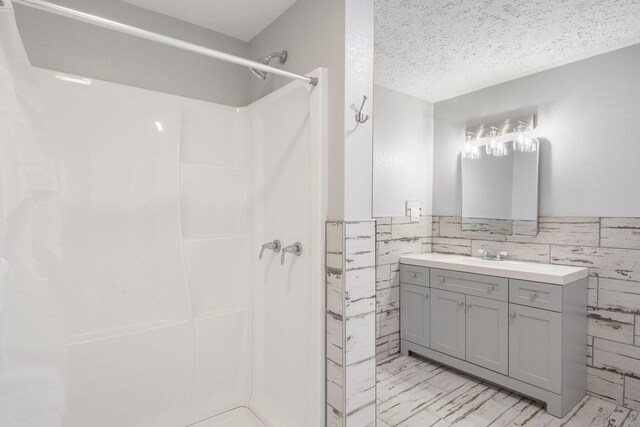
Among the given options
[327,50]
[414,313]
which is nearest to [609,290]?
[414,313]

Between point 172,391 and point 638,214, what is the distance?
3086 mm

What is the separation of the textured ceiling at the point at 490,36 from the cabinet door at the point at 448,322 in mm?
Answer: 1796

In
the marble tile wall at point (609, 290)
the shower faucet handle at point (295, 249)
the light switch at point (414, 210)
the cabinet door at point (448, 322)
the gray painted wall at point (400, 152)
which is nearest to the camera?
the shower faucet handle at point (295, 249)

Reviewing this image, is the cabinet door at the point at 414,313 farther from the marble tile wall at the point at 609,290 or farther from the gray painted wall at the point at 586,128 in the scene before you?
the gray painted wall at the point at 586,128

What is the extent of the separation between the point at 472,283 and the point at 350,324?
4.85 feet

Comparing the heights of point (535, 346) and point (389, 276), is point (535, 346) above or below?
below

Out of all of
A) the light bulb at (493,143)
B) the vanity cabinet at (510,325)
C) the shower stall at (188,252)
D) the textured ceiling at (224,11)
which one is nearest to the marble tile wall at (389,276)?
the vanity cabinet at (510,325)

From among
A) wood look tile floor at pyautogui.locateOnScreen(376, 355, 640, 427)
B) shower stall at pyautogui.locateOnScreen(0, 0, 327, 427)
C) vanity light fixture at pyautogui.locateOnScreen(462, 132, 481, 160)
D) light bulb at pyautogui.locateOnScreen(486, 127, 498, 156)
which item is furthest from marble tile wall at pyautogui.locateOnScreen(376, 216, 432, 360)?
shower stall at pyautogui.locateOnScreen(0, 0, 327, 427)

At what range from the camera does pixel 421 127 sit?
330 cm

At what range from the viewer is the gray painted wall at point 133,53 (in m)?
1.56

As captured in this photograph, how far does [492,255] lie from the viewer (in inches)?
113

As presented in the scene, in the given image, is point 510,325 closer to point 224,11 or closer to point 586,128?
point 586,128

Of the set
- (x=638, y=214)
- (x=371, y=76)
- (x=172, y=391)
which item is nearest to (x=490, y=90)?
(x=638, y=214)

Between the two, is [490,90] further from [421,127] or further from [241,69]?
[241,69]
